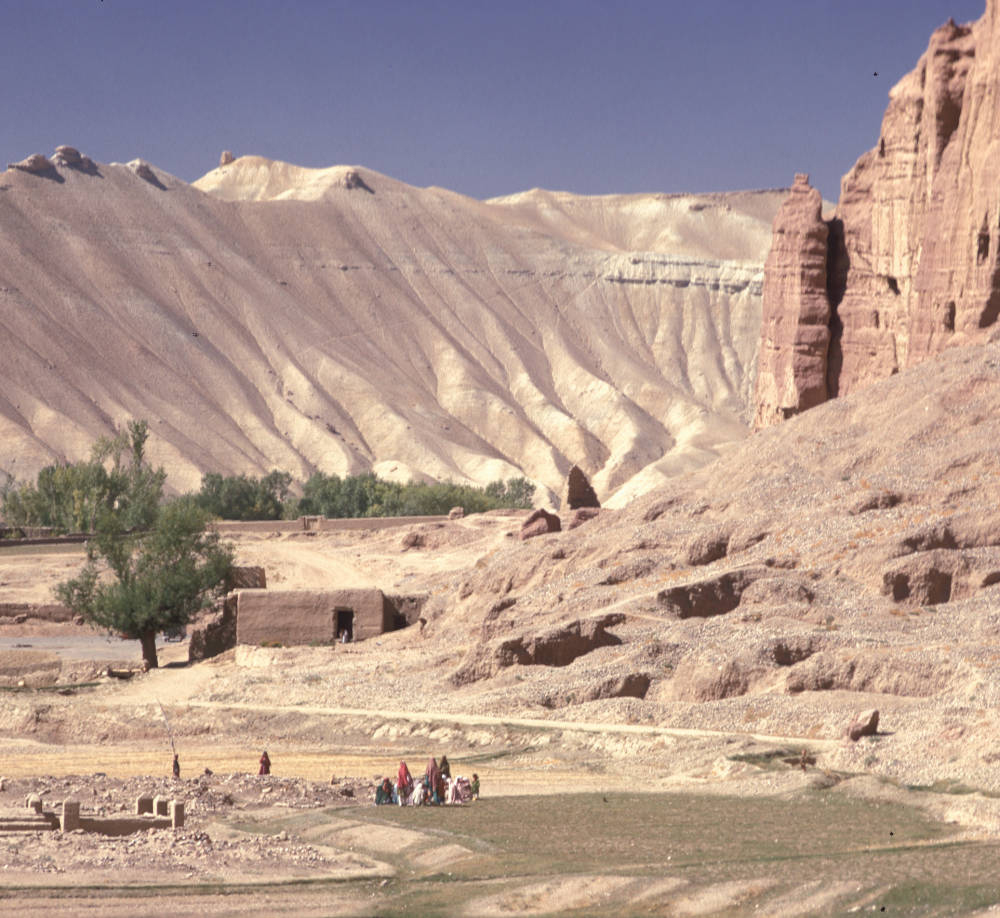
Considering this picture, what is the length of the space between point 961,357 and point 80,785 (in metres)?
27.7

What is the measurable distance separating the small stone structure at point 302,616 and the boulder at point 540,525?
8.37 m

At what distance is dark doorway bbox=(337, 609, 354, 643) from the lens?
1816 inches

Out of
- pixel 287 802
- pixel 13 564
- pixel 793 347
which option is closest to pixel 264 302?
pixel 13 564

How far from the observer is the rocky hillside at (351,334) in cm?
11181

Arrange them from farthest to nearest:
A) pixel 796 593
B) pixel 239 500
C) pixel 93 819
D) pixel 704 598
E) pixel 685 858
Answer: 1. pixel 239 500
2. pixel 704 598
3. pixel 796 593
4. pixel 93 819
5. pixel 685 858

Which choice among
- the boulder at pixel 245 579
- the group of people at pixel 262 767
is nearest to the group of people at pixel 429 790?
the group of people at pixel 262 767

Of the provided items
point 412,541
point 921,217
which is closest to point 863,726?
point 921,217

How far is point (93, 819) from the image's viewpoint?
2445cm

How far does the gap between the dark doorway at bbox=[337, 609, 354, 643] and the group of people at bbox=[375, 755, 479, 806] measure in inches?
737

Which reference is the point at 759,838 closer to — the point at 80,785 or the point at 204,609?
the point at 80,785

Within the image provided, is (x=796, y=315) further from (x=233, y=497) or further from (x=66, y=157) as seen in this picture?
(x=66, y=157)

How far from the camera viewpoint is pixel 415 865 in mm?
22547

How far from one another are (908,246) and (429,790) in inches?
1286

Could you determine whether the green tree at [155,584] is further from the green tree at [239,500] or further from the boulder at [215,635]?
the green tree at [239,500]
